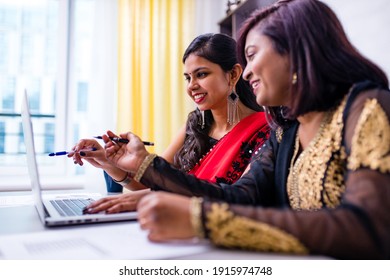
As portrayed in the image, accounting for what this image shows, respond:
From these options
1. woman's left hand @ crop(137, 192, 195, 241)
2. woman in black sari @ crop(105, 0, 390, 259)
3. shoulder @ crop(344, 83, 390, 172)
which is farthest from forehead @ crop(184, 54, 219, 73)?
woman's left hand @ crop(137, 192, 195, 241)

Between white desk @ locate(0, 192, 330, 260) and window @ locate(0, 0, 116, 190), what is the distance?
1.65 meters

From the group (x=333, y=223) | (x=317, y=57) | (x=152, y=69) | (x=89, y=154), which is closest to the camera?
(x=333, y=223)

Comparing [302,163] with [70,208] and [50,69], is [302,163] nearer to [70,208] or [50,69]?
[70,208]

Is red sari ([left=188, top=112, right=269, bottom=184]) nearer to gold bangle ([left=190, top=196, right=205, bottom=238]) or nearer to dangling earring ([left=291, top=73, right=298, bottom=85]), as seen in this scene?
dangling earring ([left=291, top=73, right=298, bottom=85])

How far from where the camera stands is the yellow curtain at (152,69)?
7.33 ft

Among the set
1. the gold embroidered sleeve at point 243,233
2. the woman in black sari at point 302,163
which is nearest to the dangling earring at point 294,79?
the woman in black sari at point 302,163

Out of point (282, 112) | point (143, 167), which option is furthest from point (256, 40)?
point (143, 167)

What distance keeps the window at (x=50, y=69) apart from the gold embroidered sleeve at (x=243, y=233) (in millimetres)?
1881

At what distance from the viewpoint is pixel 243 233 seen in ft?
1.53

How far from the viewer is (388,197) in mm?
468

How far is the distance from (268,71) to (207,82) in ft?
1.87

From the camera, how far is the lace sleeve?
1.48ft

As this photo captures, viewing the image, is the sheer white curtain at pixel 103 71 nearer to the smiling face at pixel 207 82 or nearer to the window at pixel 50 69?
the window at pixel 50 69
